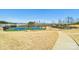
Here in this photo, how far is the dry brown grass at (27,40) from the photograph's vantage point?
4852 millimetres

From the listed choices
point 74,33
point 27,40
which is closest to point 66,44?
point 74,33

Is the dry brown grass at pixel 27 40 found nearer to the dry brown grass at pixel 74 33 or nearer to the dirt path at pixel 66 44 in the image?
the dirt path at pixel 66 44

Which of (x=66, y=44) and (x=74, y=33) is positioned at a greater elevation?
(x=74, y=33)

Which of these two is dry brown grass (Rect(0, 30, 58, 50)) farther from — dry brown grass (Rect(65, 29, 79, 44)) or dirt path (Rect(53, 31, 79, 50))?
dry brown grass (Rect(65, 29, 79, 44))

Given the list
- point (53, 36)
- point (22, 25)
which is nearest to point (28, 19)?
point (22, 25)

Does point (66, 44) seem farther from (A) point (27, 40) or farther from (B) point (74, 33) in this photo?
(A) point (27, 40)

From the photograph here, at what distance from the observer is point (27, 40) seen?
4.87 meters

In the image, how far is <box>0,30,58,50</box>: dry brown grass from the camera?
485 cm

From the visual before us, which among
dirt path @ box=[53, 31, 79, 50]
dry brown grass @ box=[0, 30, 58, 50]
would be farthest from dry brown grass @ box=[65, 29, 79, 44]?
dry brown grass @ box=[0, 30, 58, 50]

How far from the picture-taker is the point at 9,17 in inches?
191

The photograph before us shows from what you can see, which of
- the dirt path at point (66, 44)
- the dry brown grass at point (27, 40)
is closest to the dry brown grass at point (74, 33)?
the dirt path at point (66, 44)
